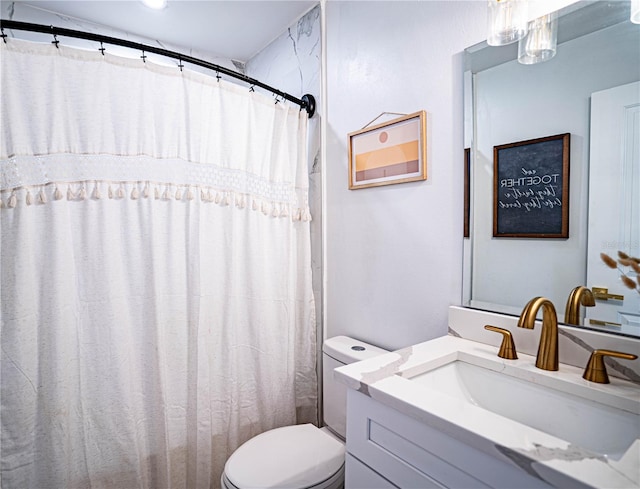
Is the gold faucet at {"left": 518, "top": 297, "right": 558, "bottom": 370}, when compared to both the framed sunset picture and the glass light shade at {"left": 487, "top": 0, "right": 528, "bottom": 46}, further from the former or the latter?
the glass light shade at {"left": 487, "top": 0, "right": 528, "bottom": 46}

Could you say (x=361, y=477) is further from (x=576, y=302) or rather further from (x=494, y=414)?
(x=576, y=302)

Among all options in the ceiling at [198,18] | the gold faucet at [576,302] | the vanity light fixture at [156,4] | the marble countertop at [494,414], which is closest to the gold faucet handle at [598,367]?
the marble countertop at [494,414]

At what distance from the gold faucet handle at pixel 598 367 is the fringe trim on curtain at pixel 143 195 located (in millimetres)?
1264

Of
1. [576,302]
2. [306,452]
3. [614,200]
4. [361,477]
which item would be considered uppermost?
[614,200]

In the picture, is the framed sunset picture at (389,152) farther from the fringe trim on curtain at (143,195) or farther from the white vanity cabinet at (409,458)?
the white vanity cabinet at (409,458)

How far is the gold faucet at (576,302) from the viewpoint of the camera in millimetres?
963

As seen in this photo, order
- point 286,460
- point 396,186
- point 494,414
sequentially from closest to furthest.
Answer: point 494,414, point 286,460, point 396,186

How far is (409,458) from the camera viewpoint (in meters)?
0.77

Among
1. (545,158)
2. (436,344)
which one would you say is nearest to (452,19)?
→ (545,158)

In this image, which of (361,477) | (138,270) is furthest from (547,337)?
(138,270)

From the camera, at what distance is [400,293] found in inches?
56.4

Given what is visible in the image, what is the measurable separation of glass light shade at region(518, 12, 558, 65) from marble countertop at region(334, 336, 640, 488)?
903 mm

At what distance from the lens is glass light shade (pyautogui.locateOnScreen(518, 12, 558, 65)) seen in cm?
101

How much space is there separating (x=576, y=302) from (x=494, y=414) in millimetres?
498
